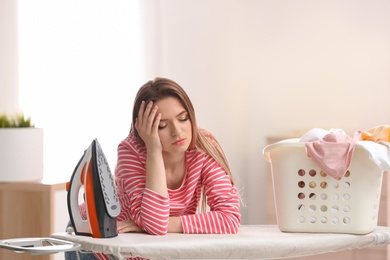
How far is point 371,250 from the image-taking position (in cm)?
388

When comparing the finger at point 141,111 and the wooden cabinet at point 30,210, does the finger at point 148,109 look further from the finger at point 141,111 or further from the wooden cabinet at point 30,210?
the wooden cabinet at point 30,210

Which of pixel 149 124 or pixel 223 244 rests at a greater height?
pixel 149 124

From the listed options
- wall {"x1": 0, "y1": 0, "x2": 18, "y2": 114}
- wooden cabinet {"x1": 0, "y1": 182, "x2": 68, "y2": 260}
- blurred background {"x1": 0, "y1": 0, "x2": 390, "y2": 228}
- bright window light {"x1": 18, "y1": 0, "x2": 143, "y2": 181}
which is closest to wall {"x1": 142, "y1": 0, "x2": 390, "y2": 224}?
blurred background {"x1": 0, "y1": 0, "x2": 390, "y2": 228}

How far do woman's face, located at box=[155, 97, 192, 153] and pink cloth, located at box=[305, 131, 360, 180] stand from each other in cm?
27

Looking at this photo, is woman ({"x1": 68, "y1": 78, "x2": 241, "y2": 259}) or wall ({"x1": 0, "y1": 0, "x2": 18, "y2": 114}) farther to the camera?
wall ({"x1": 0, "y1": 0, "x2": 18, "y2": 114})

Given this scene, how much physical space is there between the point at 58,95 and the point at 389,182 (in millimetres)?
1656

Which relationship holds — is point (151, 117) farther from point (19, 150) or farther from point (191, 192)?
point (19, 150)

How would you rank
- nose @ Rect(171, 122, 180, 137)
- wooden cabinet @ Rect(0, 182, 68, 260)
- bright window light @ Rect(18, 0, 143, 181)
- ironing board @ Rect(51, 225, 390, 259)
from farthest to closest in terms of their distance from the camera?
bright window light @ Rect(18, 0, 143, 181), wooden cabinet @ Rect(0, 182, 68, 260), nose @ Rect(171, 122, 180, 137), ironing board @ Rect(51, 225, 390, 259)

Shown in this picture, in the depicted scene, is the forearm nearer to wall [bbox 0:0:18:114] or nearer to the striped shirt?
the striped shirt

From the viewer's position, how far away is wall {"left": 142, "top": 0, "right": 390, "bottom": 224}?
3980 millimetres

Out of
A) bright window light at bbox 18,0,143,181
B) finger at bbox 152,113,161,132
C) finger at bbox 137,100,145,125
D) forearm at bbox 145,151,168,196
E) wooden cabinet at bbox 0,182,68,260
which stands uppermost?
bright window light at bbox 18,0,143,181

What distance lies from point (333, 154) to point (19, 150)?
1164mm

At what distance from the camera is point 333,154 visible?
173cm

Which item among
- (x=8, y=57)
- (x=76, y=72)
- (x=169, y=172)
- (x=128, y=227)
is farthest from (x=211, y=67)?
(x=128, y=227)
